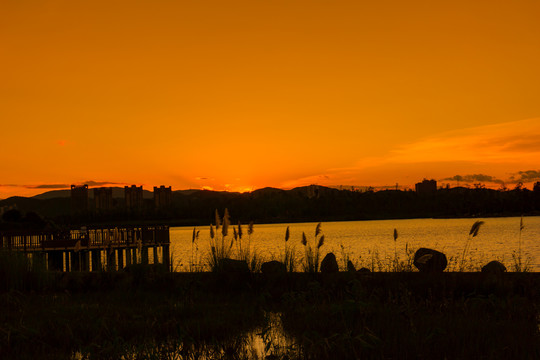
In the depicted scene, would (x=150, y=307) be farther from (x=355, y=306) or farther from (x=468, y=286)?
(x=468, y=286)

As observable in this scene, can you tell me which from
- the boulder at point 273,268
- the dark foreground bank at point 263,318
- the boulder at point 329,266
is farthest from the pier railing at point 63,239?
the dark foreground bank at point 263,318

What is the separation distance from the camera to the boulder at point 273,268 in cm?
1266

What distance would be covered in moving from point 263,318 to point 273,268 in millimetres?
3643

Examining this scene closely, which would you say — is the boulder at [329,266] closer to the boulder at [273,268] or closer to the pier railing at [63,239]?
the boulder at [273,268]

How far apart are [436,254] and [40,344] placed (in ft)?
28.5

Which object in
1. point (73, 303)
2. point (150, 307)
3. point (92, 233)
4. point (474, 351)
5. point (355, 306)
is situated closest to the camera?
point (474, 351)

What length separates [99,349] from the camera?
7.05 m

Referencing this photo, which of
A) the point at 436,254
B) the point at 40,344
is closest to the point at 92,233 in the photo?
the point at 436,254

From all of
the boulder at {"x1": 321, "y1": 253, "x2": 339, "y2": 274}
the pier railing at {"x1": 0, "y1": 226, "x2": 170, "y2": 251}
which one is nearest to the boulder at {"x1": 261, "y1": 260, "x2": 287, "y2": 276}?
the boulder at {"x1": 321, "y1": 253, "x2": 339, "y2": 274}

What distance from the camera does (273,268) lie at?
12.8 m

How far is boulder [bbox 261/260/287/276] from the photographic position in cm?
1266

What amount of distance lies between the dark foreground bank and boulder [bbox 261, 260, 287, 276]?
0.16 meters

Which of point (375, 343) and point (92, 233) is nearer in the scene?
point (375, 343)

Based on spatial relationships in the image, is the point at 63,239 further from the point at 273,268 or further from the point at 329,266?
the point at 273,268
